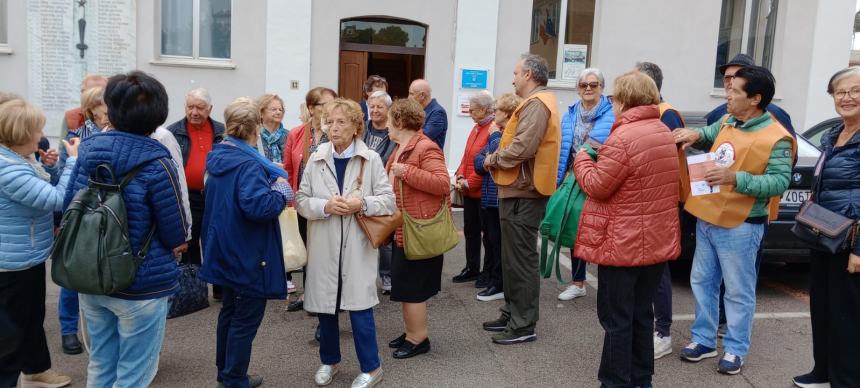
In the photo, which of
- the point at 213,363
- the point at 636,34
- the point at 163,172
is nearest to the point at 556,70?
the point at 636,34

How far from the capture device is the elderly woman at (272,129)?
Result: 5.55 metres

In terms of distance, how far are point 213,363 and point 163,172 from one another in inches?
71.5

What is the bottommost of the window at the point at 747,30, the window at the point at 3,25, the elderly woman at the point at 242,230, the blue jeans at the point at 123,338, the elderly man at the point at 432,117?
the blue jeans at the point at 123,338

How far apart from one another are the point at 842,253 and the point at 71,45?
9364mm

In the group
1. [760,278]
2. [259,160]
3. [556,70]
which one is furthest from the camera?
[556,70]

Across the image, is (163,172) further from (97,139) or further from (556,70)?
(556,70)

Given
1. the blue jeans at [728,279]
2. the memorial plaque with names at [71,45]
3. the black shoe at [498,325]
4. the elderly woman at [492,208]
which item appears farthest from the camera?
the memorial plaque with names at [71,45]

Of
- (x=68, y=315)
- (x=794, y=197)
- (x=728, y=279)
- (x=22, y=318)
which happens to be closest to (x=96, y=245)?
(x=22, y=318)

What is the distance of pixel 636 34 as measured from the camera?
418 inches

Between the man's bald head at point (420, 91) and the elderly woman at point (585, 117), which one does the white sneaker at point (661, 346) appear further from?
the man's bald head at point (420, 91)

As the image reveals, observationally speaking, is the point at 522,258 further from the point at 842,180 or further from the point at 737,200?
the point at 842,180

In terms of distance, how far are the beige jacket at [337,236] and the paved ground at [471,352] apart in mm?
610

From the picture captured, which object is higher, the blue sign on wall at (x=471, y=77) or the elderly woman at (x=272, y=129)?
the blue sign on wall at (x=471, y=77)

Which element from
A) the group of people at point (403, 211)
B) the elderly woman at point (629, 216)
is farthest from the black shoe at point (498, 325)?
the elderly woman at point (629, 216)
